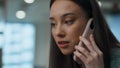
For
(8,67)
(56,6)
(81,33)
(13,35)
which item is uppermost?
(56,6)

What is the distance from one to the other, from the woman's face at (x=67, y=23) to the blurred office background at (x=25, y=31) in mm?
1953

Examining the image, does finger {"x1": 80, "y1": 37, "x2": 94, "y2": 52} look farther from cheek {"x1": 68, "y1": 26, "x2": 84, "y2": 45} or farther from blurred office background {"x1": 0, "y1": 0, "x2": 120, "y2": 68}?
blurred office background {"x1": 0, "y1": 0, "x2": 120, "y2": 68}

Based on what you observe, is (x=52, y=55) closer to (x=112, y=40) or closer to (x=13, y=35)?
(x=112, y=40)

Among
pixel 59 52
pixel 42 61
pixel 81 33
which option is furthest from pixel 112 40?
pixel 42 61

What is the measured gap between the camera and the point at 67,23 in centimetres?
114

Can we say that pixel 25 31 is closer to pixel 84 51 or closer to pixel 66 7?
pixel 66 7

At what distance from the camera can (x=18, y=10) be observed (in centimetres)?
326

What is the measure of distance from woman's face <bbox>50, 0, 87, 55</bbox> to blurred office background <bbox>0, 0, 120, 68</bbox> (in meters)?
1.95

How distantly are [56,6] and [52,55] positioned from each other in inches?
8.6

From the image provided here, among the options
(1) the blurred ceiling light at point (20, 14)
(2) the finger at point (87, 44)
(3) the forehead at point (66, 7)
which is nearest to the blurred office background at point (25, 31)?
(1) the blurred ceiling light at point (20, 14)

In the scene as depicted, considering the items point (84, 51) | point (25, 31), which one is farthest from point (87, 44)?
point (25, 31)

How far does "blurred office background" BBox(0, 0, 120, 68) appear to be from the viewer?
3.16 metres

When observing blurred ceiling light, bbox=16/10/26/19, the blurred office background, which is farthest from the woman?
blurred ceiling light, bbox=16/10/26/19

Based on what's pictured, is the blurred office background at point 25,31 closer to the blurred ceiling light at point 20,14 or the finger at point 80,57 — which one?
the blurred ceiling light at point 20,14
